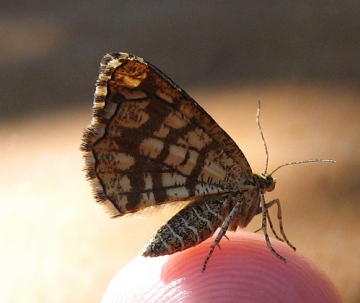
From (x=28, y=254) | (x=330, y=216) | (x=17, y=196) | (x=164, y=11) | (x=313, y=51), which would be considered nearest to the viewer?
(x=330, y=216)

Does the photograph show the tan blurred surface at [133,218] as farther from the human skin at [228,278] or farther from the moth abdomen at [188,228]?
the moth abdomen at [188,228]

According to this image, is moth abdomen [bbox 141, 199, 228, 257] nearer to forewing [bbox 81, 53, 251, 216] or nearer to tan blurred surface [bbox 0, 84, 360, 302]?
forewing [bbox 81, 53, 251, 216]

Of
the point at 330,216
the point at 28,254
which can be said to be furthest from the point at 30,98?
the point at 330,216

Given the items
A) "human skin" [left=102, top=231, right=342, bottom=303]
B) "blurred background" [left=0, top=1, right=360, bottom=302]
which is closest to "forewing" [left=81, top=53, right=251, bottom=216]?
"human skin" [left=102, top=231, right=342, bottom=303]

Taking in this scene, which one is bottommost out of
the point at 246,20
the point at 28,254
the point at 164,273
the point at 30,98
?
the point at 28,254

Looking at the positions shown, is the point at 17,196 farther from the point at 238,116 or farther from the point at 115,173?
the point at 115,173

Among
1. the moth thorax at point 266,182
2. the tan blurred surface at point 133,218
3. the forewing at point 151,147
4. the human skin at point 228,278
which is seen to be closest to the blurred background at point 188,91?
the tan blurred surface at point 133,218

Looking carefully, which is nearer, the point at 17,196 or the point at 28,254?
the point at 28,254

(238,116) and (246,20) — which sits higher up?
(246,20)
